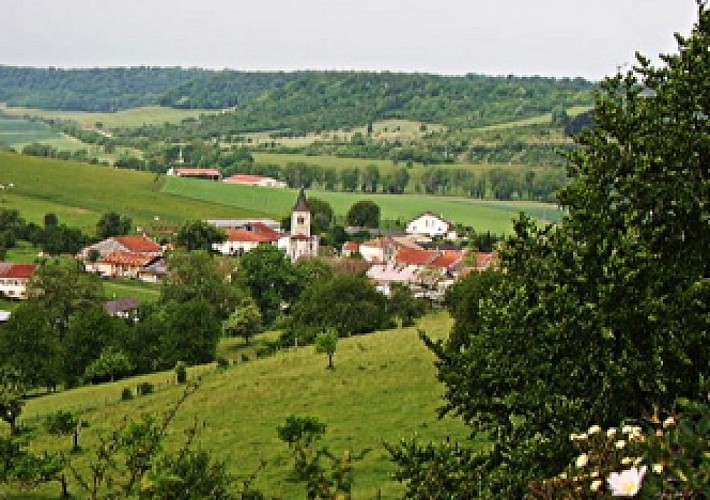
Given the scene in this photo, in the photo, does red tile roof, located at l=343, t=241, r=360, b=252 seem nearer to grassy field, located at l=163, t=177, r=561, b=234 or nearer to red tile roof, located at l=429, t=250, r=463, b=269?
red tile roof, located at l=429, t=250, r=463, b=269

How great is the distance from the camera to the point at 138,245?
125 meters

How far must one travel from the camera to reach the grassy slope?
150125 millimetres

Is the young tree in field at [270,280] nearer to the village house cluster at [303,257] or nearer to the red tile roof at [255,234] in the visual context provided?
the village house cluster at [303,257]

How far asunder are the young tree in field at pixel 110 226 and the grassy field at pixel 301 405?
84.2 metres

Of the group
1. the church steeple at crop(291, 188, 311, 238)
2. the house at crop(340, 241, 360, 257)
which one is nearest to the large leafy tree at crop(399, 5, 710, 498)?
the church steeple at crop(291, 188, 311, 238)

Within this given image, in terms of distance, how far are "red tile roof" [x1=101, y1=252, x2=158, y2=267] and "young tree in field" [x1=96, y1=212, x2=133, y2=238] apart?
17.6 m

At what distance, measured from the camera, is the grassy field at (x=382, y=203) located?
16638cm

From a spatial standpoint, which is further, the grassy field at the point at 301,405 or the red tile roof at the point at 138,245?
the red tile roof at the point at 138,245

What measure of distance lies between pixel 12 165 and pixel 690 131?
589ft

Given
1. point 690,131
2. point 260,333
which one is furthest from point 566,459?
point 260,333

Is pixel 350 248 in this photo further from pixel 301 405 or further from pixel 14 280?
pixel 301 405

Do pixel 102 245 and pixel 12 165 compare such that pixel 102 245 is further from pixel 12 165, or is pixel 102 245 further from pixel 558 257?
pixel 558 257

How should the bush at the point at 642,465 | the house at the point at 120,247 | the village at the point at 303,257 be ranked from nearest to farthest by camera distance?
the bush at the point at 642,465, the village at the point at 303,257, the house at the point at 120,247

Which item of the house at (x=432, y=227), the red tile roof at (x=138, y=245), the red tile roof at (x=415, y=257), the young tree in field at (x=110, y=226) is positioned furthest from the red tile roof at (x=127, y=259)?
the house at (x=432, y=227)
